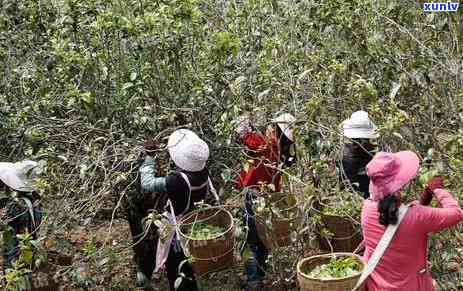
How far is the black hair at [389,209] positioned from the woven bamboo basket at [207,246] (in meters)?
1.36

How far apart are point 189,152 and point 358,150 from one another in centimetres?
120

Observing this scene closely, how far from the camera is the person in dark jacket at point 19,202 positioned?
14.1 feet

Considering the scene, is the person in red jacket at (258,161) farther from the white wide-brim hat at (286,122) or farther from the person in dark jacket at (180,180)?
the person in dark jacket at (180,180)

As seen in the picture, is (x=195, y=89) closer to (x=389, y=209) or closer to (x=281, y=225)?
(x=281, y=225)

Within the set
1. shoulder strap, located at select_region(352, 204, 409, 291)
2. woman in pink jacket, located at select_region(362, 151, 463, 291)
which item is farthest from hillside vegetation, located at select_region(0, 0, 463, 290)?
shoulder strap, located at select_region(352, 204, 409, 291)

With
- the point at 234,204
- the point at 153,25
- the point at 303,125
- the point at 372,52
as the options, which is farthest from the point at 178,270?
the point at 372,52

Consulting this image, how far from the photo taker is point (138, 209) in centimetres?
514

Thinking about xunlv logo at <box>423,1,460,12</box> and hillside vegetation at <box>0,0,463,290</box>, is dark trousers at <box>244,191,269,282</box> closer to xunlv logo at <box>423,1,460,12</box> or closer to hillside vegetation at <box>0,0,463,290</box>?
hillside vegetation at <box>0,0,463,290</box>

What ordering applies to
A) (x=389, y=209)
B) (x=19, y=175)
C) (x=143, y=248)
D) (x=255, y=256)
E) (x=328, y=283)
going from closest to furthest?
(x=389, y=209)
(x=328, y=283)
(x=19, y=175)
(x=255, y=256)
(x=143, y=248)

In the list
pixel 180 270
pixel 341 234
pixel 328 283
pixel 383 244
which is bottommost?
pixel 180 270

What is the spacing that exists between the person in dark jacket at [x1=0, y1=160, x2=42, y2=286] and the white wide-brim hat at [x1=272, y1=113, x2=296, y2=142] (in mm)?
1630

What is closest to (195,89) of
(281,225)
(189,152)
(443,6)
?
(189,152)

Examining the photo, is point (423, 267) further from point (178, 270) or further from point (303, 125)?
point (178, 270)

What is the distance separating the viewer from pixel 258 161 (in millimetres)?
4785
